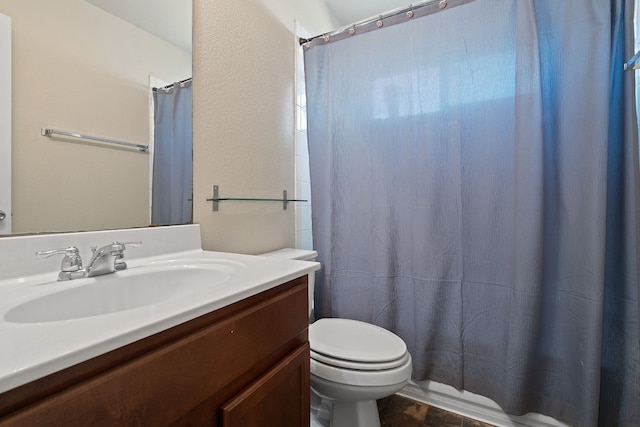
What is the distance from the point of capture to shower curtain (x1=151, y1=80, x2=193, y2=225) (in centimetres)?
103

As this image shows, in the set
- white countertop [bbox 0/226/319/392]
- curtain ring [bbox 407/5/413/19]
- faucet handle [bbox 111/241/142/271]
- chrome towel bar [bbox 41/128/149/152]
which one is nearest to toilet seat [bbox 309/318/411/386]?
white countertop [bbox 0/226/319/392]

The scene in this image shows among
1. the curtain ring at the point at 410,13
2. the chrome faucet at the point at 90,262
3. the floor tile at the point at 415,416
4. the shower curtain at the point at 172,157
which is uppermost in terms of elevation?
the curtain ring at the point at 410,13

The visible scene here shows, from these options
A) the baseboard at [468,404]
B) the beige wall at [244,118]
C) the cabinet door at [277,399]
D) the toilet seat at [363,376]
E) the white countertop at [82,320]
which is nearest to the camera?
the white countertop at [82,320]

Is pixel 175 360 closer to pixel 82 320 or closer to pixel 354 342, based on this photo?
pixel 82 320

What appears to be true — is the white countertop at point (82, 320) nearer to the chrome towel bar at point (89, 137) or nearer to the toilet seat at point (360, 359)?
the chrome towel bar at point (89, 137)

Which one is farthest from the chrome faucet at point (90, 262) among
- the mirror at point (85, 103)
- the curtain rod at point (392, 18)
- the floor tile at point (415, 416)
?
the curtain rod at point (392, 18)

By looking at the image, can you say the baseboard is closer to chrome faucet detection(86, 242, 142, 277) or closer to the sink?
the sink

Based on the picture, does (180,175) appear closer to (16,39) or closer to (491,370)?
(16,39)

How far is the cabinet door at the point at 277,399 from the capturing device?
23.2 inches

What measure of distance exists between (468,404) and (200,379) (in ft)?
4.58

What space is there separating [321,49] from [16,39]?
4.09ft

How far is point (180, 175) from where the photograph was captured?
1102mm

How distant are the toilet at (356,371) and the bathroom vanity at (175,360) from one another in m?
0.23

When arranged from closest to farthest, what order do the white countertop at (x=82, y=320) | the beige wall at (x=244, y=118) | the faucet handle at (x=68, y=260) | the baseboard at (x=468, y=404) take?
the white countertop at (x=82, y=320) → the faucet handle at (x=68, y=260) → the beige wall at (x=244, y=118) → the baseboard at (x=468, y=404)
